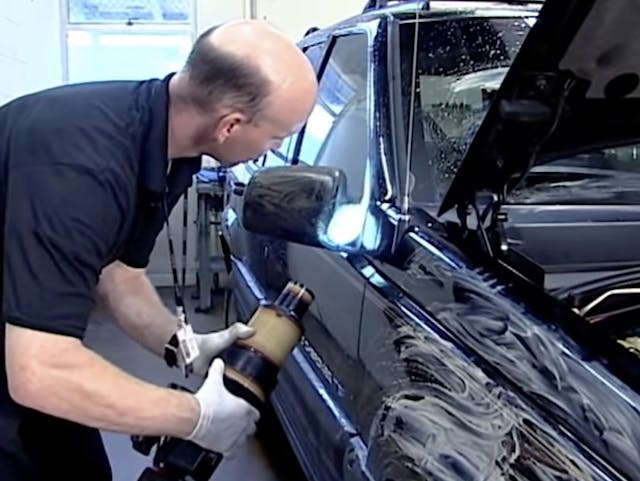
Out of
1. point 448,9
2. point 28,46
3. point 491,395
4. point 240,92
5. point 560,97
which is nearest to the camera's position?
point 491,395

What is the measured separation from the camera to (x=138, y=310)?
1.83 metres

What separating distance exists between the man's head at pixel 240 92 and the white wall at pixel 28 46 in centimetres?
332

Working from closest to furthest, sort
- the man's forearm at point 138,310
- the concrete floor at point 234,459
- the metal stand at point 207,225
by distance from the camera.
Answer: the man's forearm at point 138,310 → the concrete floor at point 234,459 → the metal stand at point 207,225

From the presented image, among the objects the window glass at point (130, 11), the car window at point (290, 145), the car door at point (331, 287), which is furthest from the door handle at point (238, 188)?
the window glass at point (130, 11)

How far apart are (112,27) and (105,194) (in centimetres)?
418

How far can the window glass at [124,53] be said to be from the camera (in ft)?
17.2

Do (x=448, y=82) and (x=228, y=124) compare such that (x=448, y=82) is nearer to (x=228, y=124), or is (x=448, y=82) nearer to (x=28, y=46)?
(x=228, y=124)

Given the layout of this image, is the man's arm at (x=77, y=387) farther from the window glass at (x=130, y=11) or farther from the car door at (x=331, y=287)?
the window glass at (x=130, y=11)

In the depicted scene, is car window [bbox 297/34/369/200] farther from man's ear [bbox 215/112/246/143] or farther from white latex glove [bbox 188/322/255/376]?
man's ear [bbox 215/112/246/143]

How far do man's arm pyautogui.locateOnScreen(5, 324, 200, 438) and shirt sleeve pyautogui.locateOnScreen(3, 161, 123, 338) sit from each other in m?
0.03

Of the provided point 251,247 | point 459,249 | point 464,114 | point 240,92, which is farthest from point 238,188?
point 240,92

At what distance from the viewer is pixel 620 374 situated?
3.61 feet

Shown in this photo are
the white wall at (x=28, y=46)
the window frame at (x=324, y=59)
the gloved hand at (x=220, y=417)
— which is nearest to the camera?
the gloved hand at (x=220, y=417)

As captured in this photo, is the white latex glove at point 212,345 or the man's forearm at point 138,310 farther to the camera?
the man's forearm at point 138,310
